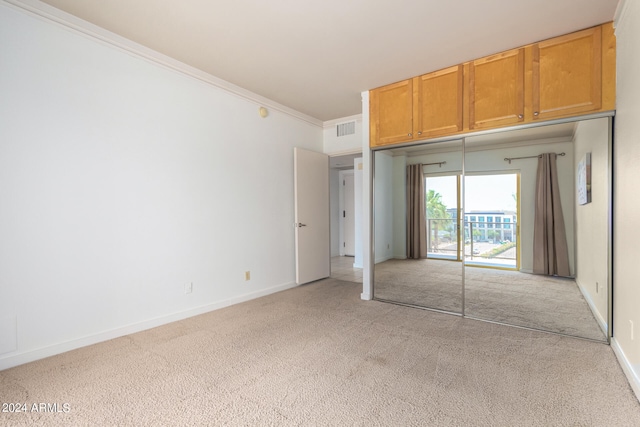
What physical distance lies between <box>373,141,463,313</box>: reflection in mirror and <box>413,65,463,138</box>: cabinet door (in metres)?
0.20

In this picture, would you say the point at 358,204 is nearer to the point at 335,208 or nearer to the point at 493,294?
the point at 335,208

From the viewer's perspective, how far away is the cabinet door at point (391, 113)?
138 inches

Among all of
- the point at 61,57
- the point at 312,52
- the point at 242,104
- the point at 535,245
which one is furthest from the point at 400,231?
the point at 61,57

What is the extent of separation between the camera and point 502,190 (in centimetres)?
342

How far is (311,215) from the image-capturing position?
475 cm

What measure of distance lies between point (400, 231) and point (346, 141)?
74.3 inches

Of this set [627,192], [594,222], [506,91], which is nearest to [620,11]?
[506,91]

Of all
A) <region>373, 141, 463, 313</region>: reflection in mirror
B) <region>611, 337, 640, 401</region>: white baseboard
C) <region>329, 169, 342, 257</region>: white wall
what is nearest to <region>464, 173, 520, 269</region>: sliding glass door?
<region>373, 141, 463, 313</region>: reflection in mirror

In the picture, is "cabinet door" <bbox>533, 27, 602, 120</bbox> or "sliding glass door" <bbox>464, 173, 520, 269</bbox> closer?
"cabinet door" <bbox>533, 27, 602, 120</bbox>

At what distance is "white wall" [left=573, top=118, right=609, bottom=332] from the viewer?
257cm

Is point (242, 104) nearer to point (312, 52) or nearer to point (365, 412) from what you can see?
point (312, 52)

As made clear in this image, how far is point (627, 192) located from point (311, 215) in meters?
3.49

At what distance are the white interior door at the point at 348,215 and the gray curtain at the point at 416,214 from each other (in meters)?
3.78

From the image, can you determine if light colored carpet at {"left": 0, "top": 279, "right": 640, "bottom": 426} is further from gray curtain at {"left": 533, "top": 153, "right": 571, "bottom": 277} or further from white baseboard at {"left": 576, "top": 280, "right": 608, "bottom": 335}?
gray curtain at {"left": 533, "top": 153, "right": 571, "bottom": 277}
